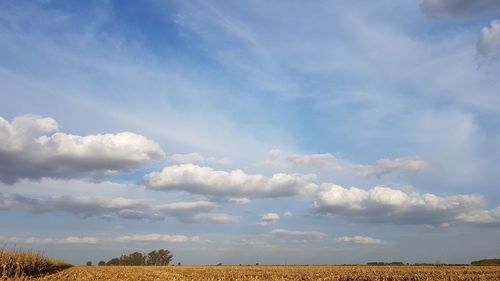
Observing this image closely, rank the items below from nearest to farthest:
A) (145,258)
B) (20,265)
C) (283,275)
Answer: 1. (20,265)
2. (283,275)
3. (145,258)

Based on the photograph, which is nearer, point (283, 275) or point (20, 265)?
point (20, 265)

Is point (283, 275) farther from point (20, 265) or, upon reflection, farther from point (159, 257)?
point (159, 257)

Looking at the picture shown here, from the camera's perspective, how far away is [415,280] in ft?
104

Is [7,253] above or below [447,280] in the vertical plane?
above

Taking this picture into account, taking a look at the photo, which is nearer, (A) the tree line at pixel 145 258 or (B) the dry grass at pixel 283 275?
(B) the dry grass at pixel 283 275

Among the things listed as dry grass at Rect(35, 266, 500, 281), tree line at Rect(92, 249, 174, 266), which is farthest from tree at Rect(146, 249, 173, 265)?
dry grass at Rect(35, 266, 500, 281)

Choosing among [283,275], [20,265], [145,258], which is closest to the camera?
[20,265]

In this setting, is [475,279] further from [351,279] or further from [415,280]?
[351,279]

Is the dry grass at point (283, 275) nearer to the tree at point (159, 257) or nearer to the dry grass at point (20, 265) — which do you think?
the dry grass at point (20, 265)

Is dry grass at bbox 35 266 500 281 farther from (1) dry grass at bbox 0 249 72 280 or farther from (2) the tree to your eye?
(2) the tree

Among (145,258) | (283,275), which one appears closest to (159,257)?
(145,258)

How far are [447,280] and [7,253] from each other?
33.1 metres

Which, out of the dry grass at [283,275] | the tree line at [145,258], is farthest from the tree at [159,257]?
the dry grass at [283,275]

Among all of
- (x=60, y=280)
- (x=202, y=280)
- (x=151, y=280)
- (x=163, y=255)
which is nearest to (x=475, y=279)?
(x=202, y=280)
